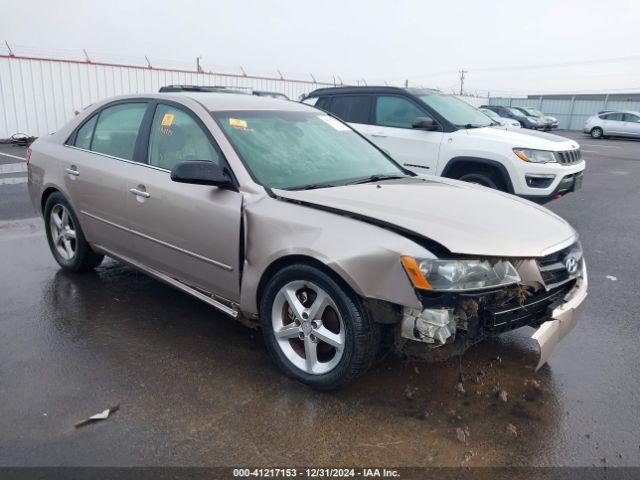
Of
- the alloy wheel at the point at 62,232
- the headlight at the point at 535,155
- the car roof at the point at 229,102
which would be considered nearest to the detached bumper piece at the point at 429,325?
the car roof at the point at 229,102

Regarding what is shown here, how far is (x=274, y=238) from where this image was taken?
3.10 m

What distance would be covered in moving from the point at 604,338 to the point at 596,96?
4154cm

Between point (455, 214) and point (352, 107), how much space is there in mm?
5418

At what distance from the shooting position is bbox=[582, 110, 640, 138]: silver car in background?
27.3 meters

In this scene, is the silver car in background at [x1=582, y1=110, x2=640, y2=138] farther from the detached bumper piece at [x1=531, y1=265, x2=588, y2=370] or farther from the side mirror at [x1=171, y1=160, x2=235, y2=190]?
the side mirror at [x1=171, y1=160, x2=235, y2=190]

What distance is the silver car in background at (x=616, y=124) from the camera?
2733 cm

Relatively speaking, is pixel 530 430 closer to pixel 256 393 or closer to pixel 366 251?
pixel 366 251

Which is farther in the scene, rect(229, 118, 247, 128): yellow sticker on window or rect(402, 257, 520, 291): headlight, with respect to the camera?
rect(229, 118, 247, 128): yellow sticker on window

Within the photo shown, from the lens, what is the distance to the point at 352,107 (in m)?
8.16

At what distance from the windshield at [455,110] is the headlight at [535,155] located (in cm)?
94

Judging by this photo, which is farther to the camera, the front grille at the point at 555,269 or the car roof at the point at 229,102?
the car roof at the point at 229,102

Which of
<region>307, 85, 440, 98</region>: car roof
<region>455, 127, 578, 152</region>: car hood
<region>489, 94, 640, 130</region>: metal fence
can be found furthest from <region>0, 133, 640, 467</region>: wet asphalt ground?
A: <region>489, 94, 640, 130</region>: metal fence

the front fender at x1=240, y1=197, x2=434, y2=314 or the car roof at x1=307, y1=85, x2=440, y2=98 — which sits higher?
the car roof at x1=307, y1=85, x2=440, y2=98

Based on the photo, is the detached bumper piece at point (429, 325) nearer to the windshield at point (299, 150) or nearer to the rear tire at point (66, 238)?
the windshield at point (299, 150)
